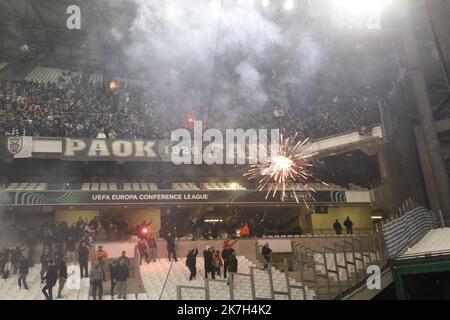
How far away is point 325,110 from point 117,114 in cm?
1324

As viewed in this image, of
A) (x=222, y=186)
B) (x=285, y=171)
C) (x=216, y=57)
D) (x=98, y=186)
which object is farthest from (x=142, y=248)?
(x=216, y=57)

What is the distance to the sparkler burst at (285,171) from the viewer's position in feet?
79.1

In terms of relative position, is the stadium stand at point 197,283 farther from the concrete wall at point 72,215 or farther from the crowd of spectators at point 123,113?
the crowd of spectators at point 123,113

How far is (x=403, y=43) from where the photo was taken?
2431cm

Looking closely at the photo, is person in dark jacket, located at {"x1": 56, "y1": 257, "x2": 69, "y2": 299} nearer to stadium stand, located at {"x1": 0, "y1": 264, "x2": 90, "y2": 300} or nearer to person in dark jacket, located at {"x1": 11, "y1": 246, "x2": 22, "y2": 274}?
stadium stand, located at {"x1": 0, "y1": 264, "x2": 90, "y2": 300}

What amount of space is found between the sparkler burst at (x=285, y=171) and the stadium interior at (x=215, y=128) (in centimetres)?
15

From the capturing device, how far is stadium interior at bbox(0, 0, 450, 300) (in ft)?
69.0

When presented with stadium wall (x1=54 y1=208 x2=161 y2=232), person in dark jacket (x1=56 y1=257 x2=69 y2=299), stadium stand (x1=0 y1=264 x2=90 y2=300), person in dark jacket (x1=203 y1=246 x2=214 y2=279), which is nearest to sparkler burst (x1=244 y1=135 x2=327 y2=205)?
stadium wall (x1=54 y1=208 x2=161 y2=232)

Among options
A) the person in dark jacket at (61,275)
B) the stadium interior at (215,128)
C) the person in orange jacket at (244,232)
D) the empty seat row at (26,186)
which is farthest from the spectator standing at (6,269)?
the person in orange jacket at (244,232)

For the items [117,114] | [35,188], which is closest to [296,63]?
[117,114]

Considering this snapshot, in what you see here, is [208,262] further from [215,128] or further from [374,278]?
[215,128]

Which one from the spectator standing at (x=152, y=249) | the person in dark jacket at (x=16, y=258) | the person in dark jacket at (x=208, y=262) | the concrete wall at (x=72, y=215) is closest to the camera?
the person in dark jacket at (x=208, y=262)

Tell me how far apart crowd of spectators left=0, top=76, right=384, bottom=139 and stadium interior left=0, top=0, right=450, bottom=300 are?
0.12 m

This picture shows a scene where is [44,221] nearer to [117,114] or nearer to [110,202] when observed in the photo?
[110,202]
